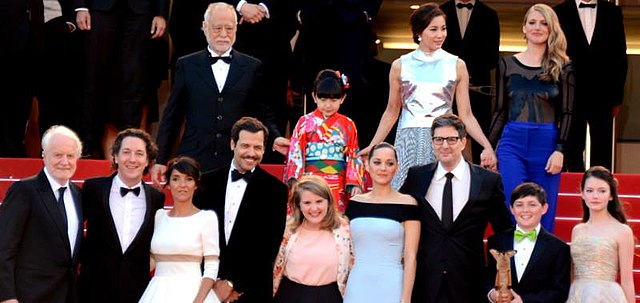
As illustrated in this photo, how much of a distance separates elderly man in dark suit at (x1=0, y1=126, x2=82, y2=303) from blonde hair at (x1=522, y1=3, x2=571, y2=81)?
11.0ft

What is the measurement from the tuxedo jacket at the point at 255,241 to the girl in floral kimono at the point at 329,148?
57 cm

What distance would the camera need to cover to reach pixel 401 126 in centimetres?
988

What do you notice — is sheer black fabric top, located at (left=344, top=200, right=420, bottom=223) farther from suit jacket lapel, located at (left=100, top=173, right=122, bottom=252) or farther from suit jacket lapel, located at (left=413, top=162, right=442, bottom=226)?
suit jacket lapel, located at (left=100, top=173, right=122, bottom=252)

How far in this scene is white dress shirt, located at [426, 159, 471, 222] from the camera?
29.1 ft

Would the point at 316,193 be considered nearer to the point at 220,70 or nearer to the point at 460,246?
the point at 460,246

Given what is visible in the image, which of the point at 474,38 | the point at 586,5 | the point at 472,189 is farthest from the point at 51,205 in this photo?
the point at 586,5

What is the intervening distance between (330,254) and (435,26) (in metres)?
1.88

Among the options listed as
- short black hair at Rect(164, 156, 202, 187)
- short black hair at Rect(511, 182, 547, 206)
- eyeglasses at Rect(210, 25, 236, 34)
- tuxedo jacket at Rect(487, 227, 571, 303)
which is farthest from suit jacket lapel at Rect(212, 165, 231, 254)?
short black hair at Rect(511, 182, 547, 206)

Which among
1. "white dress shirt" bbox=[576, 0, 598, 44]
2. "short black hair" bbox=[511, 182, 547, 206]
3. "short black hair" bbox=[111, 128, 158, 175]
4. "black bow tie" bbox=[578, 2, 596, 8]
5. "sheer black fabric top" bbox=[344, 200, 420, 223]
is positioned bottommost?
"sheer black fabric top" bbox=[344, 200, 420, 223]

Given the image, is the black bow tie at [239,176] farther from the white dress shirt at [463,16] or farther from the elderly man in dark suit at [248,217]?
the white dress shirt at [463,16]

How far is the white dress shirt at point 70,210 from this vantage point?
8.78 m

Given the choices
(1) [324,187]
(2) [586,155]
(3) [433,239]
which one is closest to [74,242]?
(1) [324,187]

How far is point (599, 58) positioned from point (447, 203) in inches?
118

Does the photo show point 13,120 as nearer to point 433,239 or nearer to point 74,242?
point 74,242
